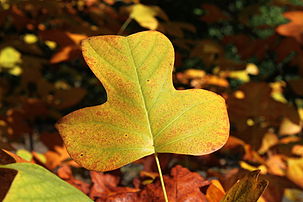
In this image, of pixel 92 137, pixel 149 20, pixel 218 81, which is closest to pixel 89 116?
pixel 92 137

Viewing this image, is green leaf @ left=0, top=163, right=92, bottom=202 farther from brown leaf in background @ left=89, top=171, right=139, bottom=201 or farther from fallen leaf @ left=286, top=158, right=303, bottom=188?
fallen leaf @ left=286, top=158, right=303, bottom=188

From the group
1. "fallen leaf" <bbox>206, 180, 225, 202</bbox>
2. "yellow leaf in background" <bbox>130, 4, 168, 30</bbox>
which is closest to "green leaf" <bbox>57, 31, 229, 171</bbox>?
"fallen leaf" <bbox>206, 180, 225, 202</bbox>

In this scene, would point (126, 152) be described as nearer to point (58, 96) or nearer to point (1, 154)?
point (1, 154)

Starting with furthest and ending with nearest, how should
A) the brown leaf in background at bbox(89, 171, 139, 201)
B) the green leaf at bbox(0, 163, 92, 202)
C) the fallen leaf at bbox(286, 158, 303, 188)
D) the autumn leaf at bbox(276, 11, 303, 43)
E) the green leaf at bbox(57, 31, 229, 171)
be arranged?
1. the autumn leaf at bbox(276, 11, 303, 43)
2. the fallen leaf at bbox(286, 158, 303, 188)
3. the brown leaf in background at bbox(89, 171, 139, 201)
4. the green leaf at bbox(57, 31, 229, 171)
5. the green leaf at bbox(0, 163, 92, 202)

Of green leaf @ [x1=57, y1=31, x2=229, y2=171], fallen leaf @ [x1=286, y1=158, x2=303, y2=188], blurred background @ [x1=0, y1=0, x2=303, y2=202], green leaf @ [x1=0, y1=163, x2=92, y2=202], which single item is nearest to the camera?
green leaf @ [x1=0, y1=163, x2=92, y2=202]

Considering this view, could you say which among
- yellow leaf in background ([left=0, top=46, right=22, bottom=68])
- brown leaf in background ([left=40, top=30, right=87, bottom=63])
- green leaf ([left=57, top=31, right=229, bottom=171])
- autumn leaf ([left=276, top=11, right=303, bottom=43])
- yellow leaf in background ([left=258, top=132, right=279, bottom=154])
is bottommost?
yellow leaf in background ([left=0, top=46, right=22, bottom=68])

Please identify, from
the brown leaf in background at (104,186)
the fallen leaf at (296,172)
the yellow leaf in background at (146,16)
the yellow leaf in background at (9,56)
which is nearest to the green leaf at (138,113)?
the brown leaf in background at (104,186)

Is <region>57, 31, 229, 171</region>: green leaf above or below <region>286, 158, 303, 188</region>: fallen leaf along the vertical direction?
above

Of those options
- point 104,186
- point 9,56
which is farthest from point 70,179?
point 9,56
